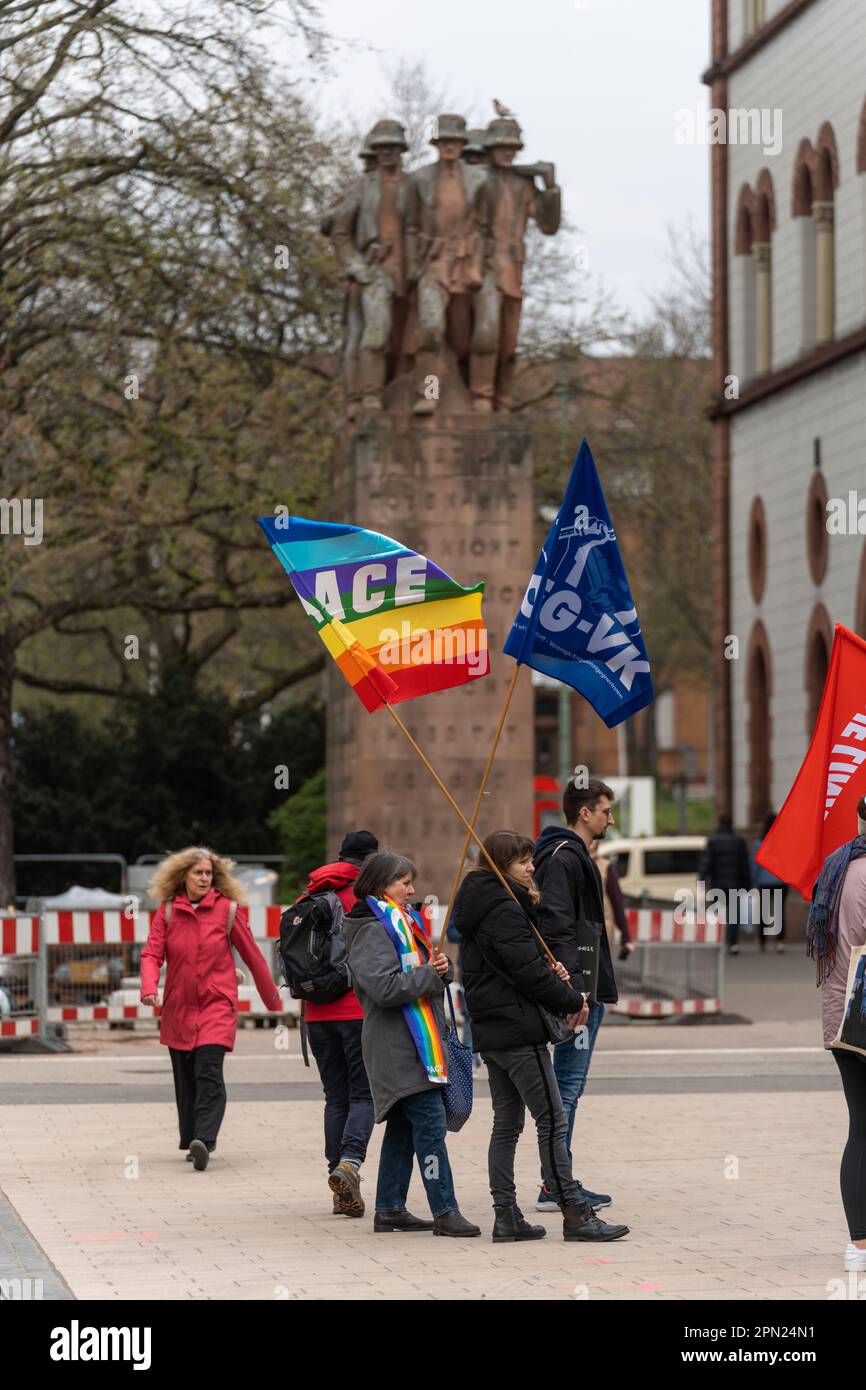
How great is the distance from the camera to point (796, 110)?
3794 centimetres

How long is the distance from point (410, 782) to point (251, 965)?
15.0 metres

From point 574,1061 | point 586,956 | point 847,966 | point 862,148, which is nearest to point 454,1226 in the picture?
point 574,1061

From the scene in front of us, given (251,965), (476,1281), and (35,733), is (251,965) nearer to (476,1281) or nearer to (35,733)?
(476,1281)

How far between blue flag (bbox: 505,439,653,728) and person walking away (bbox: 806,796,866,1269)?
223cm

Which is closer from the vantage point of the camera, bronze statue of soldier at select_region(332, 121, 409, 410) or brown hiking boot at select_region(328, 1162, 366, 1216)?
brown hiking boot at select_region(328, 1162, 366, 1216)

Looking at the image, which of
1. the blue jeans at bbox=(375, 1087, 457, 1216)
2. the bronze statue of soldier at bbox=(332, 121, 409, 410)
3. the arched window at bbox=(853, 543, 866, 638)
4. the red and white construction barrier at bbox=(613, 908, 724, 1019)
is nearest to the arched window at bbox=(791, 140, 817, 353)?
the arched window at bbox=(853, 543, 866, 638)

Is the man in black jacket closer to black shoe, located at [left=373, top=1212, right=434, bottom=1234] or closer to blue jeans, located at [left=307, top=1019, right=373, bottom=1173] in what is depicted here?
black shoe, located at [left=373, top=1212, right=434, bottom=1234]

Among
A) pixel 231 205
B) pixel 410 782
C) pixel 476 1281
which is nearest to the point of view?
pixel 476 1281

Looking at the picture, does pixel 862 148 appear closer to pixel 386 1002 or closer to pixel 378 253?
pixel 378 253

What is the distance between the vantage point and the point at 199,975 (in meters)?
13.3

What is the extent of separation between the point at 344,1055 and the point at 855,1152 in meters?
3.02

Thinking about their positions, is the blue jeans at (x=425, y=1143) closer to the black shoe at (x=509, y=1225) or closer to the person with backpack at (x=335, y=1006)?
the black shoe at (x=509, y=1225)

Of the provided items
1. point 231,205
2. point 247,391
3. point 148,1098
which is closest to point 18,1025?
point 148,1098

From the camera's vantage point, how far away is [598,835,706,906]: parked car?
138ft
